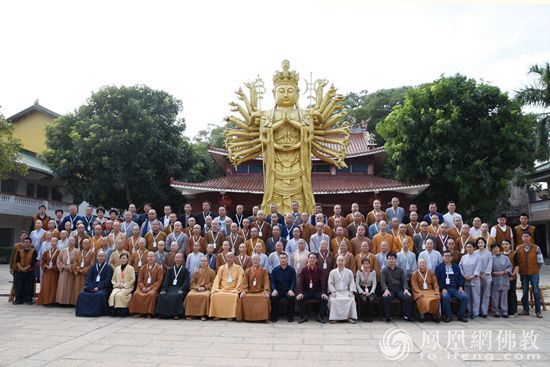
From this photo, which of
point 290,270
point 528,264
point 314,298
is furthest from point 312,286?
point 528,264

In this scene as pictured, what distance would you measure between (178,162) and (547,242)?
80.5 ft

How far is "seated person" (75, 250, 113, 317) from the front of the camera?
846 centimetres

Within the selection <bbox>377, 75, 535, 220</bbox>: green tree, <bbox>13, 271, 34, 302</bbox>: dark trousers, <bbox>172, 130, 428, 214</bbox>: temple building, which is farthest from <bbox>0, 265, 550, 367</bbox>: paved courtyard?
<bbox>172, 130, 428, 214</bbox>: temple building

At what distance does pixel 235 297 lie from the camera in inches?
322

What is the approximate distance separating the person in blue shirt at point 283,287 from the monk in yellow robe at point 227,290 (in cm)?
66

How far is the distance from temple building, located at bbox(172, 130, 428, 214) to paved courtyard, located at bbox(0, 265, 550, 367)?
11000 millimetres

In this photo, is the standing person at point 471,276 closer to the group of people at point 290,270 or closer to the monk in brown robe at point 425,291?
the group of people at point 290,270

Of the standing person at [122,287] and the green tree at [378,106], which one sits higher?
the green tree at [378,106]

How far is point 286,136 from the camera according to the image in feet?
42.2

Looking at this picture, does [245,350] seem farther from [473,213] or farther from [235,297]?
[473,213]

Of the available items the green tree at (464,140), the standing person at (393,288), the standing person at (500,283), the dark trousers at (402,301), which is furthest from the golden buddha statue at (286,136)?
the green tree at (464,140)

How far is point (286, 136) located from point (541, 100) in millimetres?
12043

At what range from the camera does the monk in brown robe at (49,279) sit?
963 centimetres

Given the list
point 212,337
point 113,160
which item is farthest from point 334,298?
point 113,160
